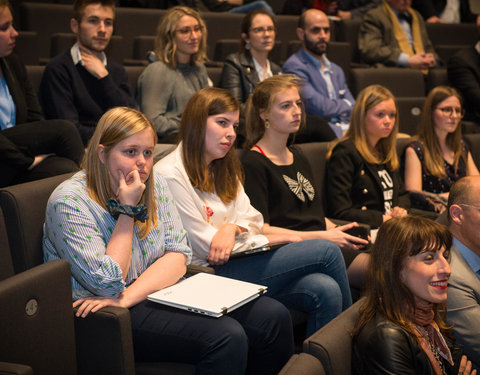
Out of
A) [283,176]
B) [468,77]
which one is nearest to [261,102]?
[283,176]

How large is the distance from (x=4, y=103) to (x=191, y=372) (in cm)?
151

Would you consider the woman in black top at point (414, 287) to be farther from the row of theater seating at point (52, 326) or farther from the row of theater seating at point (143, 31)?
the row of theater seating at point (143, 31)

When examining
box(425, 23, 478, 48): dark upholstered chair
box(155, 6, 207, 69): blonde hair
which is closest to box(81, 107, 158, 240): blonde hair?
box(155, 6, 207, 69): blonde hair

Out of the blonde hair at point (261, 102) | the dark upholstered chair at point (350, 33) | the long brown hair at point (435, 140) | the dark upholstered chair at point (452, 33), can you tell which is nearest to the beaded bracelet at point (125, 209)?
the blonde hair at point (261, 102)

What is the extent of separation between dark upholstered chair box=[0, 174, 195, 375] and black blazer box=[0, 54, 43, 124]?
2.84ft

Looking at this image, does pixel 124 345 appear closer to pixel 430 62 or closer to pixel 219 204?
pixel 219 204

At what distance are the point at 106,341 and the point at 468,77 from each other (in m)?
3.50

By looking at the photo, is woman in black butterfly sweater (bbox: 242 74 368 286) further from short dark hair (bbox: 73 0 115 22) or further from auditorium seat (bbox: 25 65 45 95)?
auditorium seat (bbox: 25 65 45 95)

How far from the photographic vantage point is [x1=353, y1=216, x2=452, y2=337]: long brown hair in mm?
1541

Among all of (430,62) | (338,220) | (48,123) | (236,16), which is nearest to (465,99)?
(430,62)

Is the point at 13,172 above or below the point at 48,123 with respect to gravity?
below

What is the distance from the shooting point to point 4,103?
2.56m

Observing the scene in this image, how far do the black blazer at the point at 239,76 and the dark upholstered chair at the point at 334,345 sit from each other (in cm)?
217

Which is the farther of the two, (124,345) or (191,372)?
(191,372)
